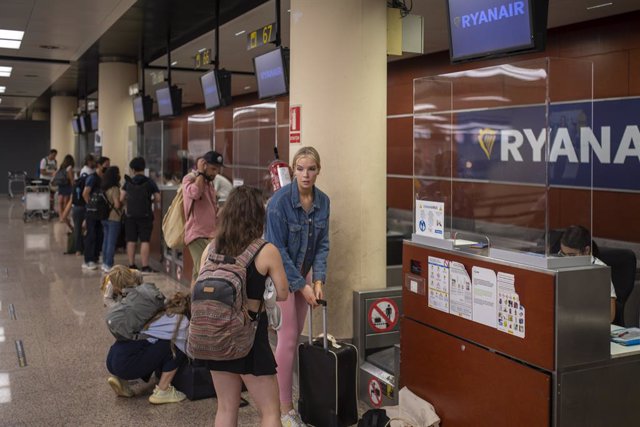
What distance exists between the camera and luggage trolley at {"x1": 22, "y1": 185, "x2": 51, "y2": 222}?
54.4 feet

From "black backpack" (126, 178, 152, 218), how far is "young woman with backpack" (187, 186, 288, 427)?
586cm

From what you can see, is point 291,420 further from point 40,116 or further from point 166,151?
point 40,116

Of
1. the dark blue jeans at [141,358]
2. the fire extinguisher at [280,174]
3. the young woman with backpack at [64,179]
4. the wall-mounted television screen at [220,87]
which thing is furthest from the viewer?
the young woman with backpack at [64,179]

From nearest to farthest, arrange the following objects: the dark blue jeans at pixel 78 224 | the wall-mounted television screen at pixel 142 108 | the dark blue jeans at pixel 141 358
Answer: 1. the dark blue jeans at pixel 141 358
2. the dark blue jeans at pixel 78 224
3. the wall-mounted television screen at pixel 142 108

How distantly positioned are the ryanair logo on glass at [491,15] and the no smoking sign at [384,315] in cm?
175

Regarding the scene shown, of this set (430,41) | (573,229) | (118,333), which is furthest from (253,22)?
(573,229)

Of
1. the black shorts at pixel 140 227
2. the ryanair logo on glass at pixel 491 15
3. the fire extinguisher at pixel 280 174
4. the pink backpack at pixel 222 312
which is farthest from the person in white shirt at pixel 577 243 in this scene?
the black shorts at pixel 140 227

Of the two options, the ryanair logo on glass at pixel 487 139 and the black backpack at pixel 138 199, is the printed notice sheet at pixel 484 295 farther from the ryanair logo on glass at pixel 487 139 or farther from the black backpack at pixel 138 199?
the black backpack at pixel 138 199

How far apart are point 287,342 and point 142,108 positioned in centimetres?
850

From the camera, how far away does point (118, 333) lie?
14.0 feet

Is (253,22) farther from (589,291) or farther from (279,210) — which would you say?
(589,291)

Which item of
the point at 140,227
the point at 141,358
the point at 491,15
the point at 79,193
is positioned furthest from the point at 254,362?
the point at 79,193

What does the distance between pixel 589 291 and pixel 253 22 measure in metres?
7.10

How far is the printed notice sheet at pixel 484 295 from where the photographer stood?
305cm
